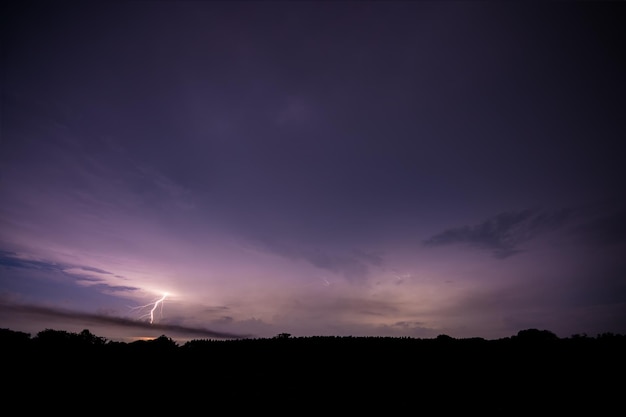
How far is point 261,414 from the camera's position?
62.5 feet

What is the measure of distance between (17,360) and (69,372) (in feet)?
25.4

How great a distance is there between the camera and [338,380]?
2470 cm

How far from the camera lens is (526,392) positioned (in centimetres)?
1930

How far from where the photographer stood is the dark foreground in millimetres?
18812

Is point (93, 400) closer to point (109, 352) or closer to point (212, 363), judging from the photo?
point (212, 363)

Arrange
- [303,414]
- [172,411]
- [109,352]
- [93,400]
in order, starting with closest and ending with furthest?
[303,414] → [172,411] → [93,400] → [109,352]

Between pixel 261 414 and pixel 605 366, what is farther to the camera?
pixel 605 366

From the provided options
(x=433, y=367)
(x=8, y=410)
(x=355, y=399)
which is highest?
(x=433, y=367)

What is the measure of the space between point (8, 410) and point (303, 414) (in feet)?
65.7

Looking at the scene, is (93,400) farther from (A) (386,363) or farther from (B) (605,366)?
(B) (605,366)

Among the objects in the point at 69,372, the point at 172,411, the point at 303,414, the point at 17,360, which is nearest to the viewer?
the point at 303,414

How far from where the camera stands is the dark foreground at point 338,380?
61.7 feet

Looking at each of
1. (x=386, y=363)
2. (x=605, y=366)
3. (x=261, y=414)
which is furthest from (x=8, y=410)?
(x=605, y=366)

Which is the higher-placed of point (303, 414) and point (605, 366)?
point (605, 366)
